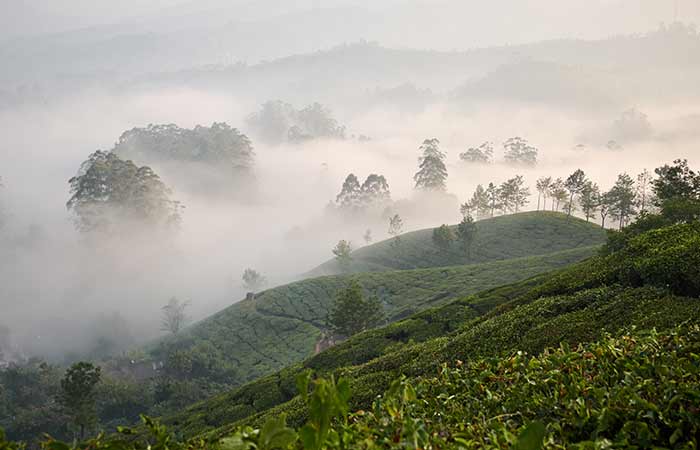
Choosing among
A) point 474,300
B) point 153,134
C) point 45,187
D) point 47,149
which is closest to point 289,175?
point 153,134

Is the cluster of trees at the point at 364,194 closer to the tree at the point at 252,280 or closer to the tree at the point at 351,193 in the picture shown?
the tree at the point at 351,193

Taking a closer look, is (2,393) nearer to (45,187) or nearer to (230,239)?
(230,239)

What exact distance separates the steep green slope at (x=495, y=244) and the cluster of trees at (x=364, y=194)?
2729cm

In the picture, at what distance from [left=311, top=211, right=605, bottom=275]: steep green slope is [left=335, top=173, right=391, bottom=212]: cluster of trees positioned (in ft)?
89.5

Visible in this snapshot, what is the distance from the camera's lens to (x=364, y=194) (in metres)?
122

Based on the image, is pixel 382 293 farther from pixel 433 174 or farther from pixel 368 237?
pixel 433 174

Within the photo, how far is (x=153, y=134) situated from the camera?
511 ft

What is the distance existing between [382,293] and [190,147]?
4481 inches

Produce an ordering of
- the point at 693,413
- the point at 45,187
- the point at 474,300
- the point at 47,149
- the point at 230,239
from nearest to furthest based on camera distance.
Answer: the point at 693,413
the point at 474,300
the point at 230,239
the point at 45,187
the point at 47,149

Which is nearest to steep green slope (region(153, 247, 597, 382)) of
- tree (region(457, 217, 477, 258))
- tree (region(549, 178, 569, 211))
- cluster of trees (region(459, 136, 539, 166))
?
tree (region(457, 217, 477, 258))

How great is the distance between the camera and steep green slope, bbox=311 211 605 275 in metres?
78.3

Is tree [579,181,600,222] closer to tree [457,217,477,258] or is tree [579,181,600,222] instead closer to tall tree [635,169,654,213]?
tall tree [635,169,654,213]

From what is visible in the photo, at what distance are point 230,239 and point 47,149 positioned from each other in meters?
130

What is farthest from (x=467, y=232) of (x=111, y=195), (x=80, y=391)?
(x=111, y=195)
